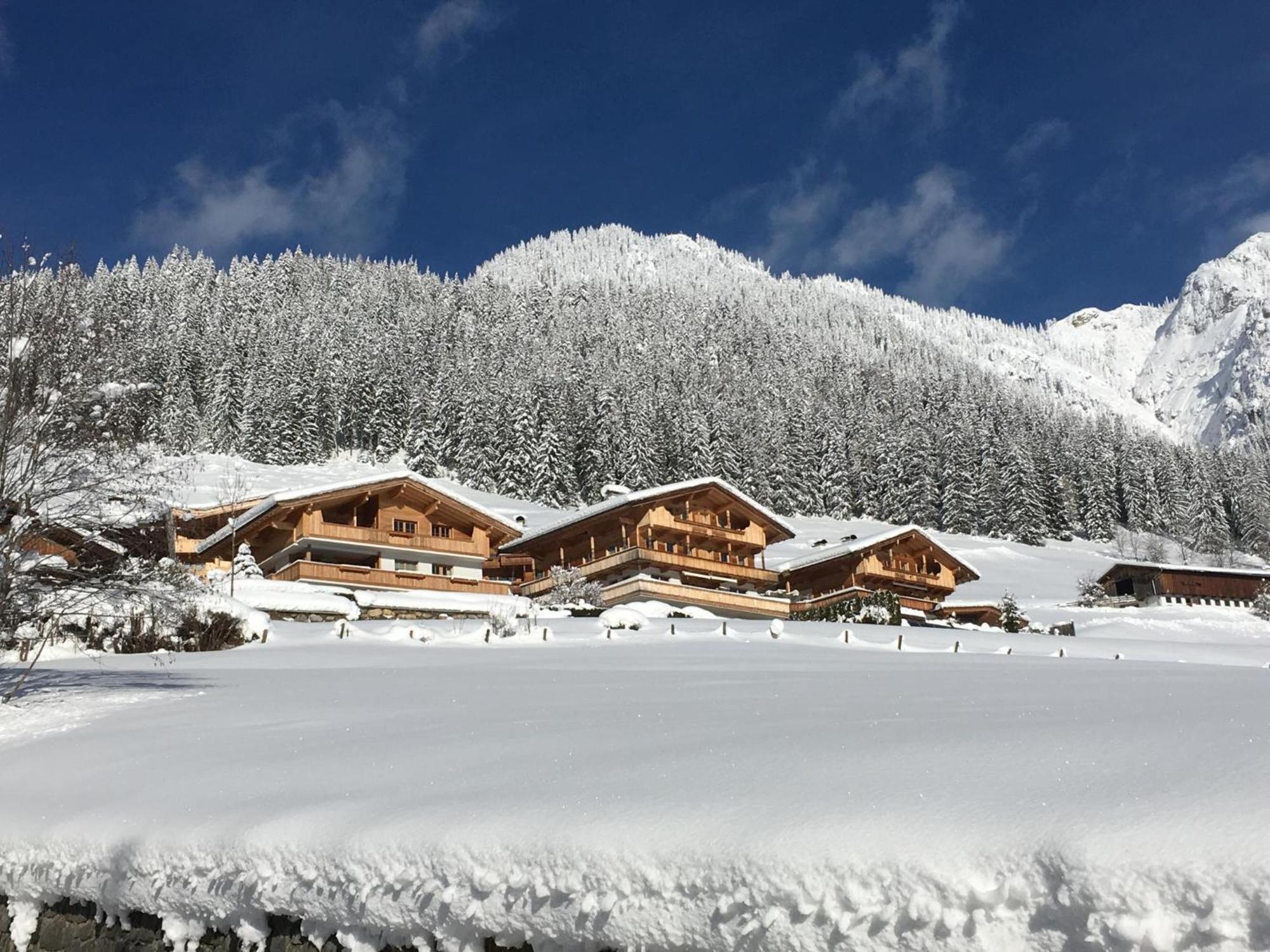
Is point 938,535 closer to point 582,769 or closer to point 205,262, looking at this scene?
point 582,769

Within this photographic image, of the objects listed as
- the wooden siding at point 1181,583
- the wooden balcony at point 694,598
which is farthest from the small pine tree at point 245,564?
the wooden siding at point 1181,583

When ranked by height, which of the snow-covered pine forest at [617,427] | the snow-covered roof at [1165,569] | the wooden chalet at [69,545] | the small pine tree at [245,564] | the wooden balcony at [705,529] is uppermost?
the snow-covered pine forest at [617,427]

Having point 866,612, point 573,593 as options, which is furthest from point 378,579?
point 866,612

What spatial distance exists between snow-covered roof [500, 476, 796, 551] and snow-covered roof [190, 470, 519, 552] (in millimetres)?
1647

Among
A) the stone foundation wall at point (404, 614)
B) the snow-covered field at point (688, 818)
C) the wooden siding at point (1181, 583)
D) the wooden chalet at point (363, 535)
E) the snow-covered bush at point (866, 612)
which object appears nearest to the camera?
the snow-covered field at point (688, 818)

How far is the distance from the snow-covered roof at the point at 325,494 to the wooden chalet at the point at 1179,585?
4902 centimetres

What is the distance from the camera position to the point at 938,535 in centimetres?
9388

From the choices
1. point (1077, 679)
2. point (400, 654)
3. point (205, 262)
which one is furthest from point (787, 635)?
point (205, 262)

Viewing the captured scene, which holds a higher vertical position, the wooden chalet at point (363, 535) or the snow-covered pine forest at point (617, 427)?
the snow-covered pine forest at point (617, 427)

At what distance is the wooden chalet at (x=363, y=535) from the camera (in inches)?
1758

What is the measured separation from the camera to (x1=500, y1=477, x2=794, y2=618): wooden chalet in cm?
4512

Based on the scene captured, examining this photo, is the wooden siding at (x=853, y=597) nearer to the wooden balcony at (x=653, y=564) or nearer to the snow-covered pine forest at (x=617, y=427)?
the wooden balcony at (x=653, y=564)

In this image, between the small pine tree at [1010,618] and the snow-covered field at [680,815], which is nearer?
the snow-covered field at [680,815]

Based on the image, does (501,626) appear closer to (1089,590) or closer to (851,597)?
(851,597)
